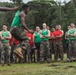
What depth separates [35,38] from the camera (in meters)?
15.2

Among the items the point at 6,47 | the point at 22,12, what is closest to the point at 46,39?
the point at 6,47

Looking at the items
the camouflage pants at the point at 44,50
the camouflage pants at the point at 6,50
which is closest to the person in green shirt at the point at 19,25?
the camouflage pants at the point at 6,50

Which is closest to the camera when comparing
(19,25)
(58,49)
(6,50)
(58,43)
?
(19,25)

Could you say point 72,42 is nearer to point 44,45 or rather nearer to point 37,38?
point 44,45

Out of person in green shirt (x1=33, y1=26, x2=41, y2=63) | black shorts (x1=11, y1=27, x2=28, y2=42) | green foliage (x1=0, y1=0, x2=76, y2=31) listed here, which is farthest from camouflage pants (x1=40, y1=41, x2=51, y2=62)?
green foliage (x1=0, y1=0, x2=76, y2=31)

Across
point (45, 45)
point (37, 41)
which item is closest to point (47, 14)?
point (37, 41)

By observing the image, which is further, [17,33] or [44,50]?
[44,50]

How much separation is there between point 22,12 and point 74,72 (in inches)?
114

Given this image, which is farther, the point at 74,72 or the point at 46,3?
the point at 46,3

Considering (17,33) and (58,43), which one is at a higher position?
(17,33)

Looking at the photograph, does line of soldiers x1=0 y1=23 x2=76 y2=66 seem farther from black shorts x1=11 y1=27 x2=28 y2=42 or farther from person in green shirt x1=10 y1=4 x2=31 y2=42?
black shorts x1=11 y1=27 x2=28 y2=42

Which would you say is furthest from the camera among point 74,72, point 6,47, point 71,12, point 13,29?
point 71,12

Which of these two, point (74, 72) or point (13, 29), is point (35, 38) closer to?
point (13, 29)

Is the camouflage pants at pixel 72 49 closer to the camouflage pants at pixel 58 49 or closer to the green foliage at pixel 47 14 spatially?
the camouflage pants at pixel 58 49
